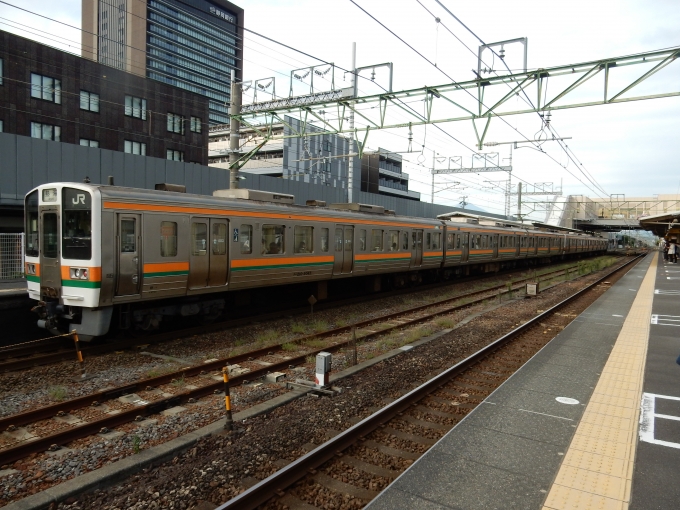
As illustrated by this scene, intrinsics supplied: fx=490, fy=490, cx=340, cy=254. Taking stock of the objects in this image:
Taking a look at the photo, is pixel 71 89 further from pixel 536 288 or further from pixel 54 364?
pixel 536 288

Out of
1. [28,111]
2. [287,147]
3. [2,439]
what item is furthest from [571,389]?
[287,147]

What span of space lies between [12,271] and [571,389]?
1405 cm

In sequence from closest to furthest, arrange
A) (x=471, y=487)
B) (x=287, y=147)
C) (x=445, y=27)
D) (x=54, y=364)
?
(x=471, y=487) < (x=54, y=364) < (x=445, y=27) < (x=287, y=147)

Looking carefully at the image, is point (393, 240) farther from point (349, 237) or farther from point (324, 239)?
point (324, 239)

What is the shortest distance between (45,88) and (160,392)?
23.9 metres

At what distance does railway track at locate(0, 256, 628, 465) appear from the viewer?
5258 millimetres

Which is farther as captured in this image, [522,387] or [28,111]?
[28,111]

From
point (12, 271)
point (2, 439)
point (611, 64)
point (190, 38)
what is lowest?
point (2, 439)

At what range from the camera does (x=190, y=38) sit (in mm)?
104062

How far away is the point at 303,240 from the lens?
42.7 ft

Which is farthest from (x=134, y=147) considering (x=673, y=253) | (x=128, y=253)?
(x=673, y=253)

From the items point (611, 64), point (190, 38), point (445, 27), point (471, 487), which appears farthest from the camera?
point (190, 38)

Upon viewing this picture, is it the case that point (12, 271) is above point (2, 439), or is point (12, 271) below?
above

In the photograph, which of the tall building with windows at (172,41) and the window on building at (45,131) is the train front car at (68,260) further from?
the tall building with windows at (172,41)
